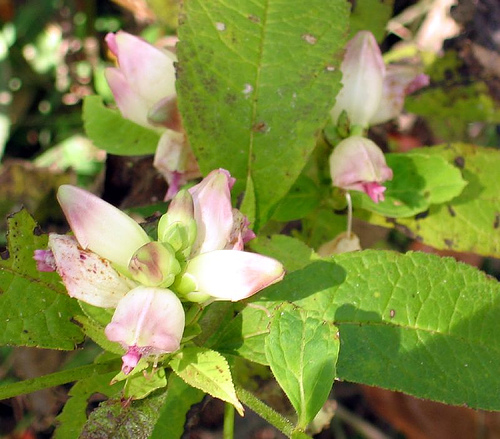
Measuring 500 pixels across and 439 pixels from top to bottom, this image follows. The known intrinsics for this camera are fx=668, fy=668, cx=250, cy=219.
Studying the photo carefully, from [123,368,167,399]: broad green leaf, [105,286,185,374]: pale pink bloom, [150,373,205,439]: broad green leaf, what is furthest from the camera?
[150,373,205,439]: broad green leaf

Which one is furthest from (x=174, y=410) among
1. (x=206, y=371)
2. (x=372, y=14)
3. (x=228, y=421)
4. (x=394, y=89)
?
(x=372, y=14)

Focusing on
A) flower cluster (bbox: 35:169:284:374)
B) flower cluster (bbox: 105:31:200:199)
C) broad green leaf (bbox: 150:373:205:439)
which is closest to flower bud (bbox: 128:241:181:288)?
flower cluster (bbox: 35:169:284:374)

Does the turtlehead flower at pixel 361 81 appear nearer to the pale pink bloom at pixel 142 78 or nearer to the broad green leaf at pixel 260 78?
the broad green leaf at pixel 260 78

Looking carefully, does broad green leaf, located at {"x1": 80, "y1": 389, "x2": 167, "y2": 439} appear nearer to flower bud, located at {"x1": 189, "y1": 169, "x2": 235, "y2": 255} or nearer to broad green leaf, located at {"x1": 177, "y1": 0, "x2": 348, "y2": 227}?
flower bud, located at {"x1": 189, "y1": 169, "x2": 235, "y2": 255}

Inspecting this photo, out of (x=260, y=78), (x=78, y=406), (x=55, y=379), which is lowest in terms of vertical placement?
(x=78, y=406)

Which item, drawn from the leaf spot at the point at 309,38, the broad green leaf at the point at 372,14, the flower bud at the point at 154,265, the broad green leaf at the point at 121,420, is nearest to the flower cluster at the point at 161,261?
the flower bud at the point at 154,265

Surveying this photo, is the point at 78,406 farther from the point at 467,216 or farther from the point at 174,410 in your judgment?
the point at 467,216

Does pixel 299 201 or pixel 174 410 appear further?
pixel 299 201
